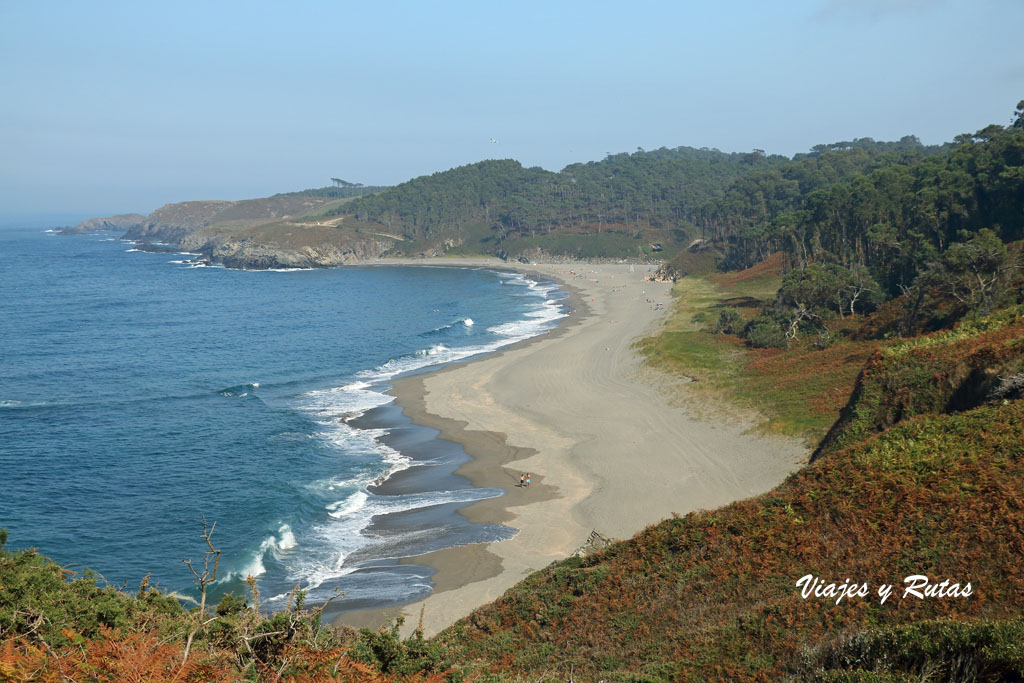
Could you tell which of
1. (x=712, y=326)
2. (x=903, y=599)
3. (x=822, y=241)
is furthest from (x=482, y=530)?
(x=822, y=241)

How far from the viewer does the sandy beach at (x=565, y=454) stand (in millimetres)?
27359

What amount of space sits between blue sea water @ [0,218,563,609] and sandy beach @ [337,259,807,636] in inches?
57.1

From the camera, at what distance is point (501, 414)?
47219mm

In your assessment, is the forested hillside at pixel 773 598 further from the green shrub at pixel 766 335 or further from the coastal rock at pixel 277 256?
the coastal rock at pixel 277 256

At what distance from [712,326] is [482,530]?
4287cm

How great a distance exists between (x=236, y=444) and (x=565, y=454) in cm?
1831

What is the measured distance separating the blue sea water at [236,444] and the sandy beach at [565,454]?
1450 mm

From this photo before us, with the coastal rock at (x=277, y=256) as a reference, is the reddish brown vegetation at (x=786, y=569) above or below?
below

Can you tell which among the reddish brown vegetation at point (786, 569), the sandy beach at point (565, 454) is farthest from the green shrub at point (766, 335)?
the reddish brown vegetation at point (786, 569)

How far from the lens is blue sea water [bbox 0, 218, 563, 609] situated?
2817cm

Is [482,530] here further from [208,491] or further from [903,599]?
[903,599]

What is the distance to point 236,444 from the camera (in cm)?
4094

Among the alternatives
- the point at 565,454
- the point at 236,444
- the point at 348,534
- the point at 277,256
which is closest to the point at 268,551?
the point at 348,534

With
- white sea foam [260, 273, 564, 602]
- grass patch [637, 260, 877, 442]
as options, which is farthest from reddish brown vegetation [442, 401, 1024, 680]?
grass patch [637, 260, 877, 442]
